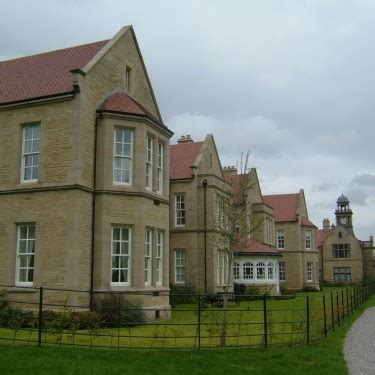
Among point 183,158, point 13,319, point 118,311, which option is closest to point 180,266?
point 183,158

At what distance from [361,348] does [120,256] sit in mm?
10343

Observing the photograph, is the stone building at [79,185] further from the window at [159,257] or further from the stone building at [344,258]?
the stone building at [344,258]

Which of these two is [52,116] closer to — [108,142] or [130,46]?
[108,142]

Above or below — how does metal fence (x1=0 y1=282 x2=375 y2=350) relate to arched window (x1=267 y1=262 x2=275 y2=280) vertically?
below

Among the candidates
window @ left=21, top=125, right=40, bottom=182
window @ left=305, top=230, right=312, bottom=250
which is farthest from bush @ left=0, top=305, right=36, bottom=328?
window @ left=305, top=230, right=312, bottom=250

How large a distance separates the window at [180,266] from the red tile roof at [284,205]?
2559 cm

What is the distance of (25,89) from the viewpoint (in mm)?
22781

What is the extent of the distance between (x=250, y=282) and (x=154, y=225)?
20.4 meters

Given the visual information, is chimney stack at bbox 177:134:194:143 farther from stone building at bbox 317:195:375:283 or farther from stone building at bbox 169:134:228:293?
stone building at bbox 317:195:375:283

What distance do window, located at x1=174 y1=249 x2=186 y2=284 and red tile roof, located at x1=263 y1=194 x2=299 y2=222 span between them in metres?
25.6

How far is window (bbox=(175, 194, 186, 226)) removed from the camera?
35531 mm

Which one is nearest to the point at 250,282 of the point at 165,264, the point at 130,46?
the point at 165,264

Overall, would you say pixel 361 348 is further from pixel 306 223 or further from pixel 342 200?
pixel 342 200

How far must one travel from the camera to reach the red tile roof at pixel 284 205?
192 feet
